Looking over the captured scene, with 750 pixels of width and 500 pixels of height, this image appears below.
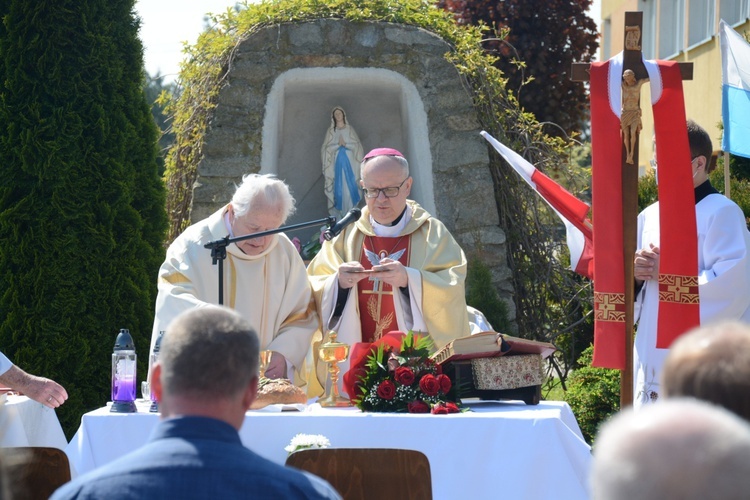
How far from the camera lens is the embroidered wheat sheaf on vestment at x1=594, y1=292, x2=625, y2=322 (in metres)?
5.09

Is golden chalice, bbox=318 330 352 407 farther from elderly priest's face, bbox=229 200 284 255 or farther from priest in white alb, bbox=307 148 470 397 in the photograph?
elderly priest's face, bbox=229 200 284 255

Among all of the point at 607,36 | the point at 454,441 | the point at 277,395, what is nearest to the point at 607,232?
the point at 454,441

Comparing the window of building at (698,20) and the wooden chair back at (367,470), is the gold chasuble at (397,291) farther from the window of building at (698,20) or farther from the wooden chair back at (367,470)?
the window of building at (698,20)

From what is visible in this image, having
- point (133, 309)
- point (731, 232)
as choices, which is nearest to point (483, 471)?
point (731, 232)

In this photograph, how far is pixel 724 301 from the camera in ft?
17.7

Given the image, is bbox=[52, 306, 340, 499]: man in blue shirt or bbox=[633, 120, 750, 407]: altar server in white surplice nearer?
bbox=[52, 306, 340, 499]: man in blue shirt

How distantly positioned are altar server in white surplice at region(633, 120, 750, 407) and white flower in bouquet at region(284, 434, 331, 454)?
1872 mm

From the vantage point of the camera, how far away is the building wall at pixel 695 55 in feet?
48.1

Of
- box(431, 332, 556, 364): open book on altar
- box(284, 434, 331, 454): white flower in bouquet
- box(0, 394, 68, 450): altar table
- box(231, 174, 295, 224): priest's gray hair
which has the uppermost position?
box(231, 174, 295, 224): priest's gray hair

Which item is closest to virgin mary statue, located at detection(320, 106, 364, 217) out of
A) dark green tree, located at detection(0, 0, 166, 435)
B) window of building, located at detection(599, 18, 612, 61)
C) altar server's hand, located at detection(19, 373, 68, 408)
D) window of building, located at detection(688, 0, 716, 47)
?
dark green tree, located at detection(0, 0, 166, 435)

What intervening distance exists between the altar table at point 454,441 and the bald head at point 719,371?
8.20 ft

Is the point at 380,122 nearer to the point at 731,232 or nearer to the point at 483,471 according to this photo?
the point at 731,232

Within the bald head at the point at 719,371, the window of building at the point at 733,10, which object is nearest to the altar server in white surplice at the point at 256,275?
the bald head at the point at 719,371

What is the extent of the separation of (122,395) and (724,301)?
2814mm
